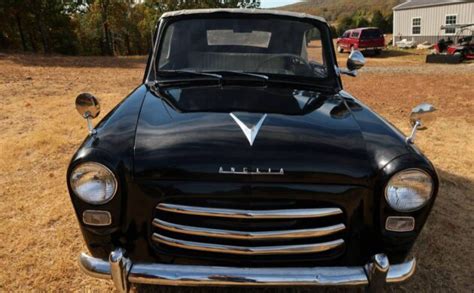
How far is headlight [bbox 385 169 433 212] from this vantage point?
2096 mm

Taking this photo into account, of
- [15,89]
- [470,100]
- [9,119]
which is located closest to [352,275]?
[9,119]

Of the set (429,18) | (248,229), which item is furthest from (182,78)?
(429,18)

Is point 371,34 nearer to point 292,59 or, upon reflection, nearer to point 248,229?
point 292,59

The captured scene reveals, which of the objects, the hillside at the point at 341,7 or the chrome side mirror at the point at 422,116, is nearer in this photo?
the chrome side mirror at the point at 422,116

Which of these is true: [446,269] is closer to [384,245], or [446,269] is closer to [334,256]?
[384,245]

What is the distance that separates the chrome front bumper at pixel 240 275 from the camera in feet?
6.57

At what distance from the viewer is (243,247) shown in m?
2.12

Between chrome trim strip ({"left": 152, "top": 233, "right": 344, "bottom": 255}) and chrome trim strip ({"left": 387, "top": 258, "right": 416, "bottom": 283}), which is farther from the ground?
chrome trim strip ({"left": 152, "top": 233, "right": 344, "bottom": 255})

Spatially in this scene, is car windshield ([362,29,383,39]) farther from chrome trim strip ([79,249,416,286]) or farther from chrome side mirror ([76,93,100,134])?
chrome trim strip ([79,249,416,286])

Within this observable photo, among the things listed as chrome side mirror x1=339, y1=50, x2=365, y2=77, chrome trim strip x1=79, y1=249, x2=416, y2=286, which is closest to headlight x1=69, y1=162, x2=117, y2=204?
chrome trim strip x1=79, y1=249, x2=416, y2=286

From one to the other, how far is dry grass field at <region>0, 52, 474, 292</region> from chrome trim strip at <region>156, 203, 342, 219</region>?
44.6 inches

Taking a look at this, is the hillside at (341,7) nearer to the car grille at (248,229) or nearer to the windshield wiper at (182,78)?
the windshield wiper at (182,78)

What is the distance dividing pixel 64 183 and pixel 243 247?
303cm

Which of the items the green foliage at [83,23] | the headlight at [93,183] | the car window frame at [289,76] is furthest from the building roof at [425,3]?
the headlight at [93,183]
